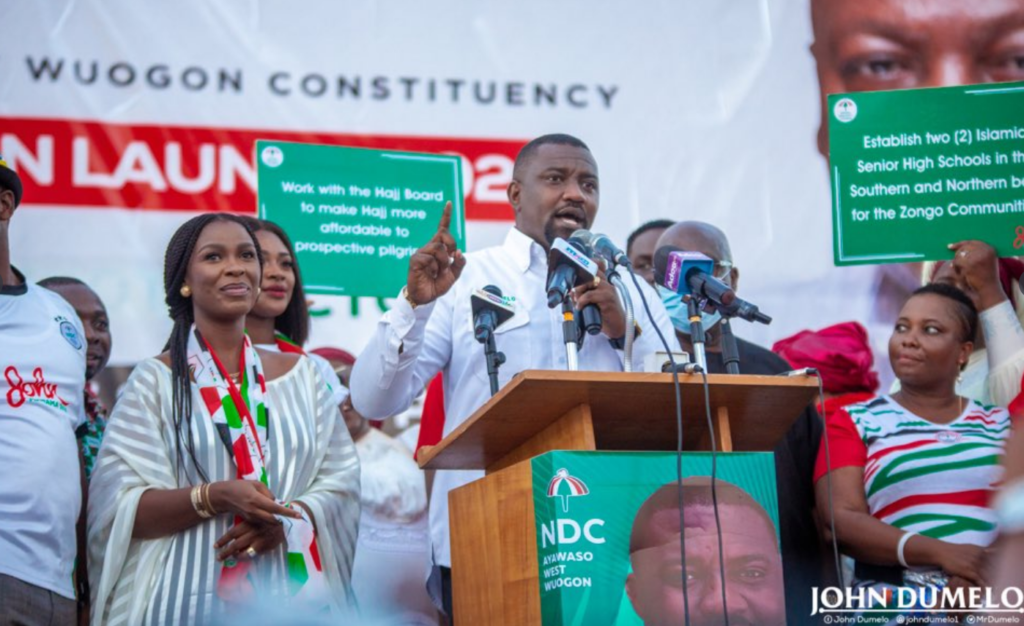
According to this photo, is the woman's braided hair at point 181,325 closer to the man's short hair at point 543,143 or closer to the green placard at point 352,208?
the man's short hair at point 543,143

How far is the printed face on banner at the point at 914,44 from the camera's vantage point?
6.45 metres

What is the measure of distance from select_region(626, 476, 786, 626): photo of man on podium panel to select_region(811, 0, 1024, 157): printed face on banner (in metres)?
3.60

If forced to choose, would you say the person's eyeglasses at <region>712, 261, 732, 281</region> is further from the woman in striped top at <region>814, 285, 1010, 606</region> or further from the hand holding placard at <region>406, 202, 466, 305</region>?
the hand holding placard at <region>406, 202, 466, 305</region>

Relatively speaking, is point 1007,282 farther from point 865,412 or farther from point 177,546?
point 177,546

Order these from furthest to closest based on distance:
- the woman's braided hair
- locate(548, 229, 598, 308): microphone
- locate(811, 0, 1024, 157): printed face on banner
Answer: locate(811, 0, 1024, 157): printed face on banner < the woman's braided hair < locate(548, 229, 598, 308): microphone

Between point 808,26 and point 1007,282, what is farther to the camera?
point 808,26

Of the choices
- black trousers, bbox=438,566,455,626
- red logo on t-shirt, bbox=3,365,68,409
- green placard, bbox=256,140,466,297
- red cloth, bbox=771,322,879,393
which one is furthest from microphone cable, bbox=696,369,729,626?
green placard, bbox=256,140,466,297

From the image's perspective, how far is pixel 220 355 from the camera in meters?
4.15

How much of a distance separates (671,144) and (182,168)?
2330 millimetres

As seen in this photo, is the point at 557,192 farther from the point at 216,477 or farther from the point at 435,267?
the point at 216,477

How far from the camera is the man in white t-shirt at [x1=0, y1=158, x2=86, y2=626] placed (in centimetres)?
385

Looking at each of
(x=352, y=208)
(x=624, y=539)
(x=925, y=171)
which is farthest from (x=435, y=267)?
(x=925, y=171)

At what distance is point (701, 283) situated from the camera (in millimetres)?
3533

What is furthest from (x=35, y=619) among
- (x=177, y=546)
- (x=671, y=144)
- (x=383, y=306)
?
(x=671, y=144)
